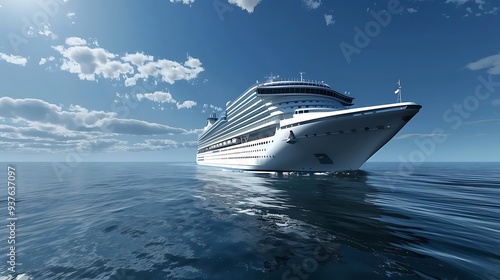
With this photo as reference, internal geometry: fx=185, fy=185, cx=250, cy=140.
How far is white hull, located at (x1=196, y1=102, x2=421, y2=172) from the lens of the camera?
22.1 metres

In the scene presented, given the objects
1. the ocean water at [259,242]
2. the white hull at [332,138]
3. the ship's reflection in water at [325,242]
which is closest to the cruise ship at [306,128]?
the white hull at [332,138]

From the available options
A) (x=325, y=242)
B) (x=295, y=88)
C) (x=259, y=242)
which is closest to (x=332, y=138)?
(x=295, y=88)

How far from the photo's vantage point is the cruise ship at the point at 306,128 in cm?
2286

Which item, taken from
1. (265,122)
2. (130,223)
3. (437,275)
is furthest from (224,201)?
(265,122)

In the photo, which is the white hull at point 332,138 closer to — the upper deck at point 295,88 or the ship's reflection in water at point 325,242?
the upper deck at point 295,88

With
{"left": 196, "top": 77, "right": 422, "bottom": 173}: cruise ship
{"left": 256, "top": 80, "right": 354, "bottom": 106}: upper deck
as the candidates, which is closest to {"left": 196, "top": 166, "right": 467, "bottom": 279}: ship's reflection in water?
{"left": 196, "top": 77, "right": 422, "bottom": 173}: cruise ship

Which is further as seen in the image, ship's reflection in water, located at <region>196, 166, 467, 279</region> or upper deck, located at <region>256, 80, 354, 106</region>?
upper deck, located at <region>256, 80, 354, 106</region>

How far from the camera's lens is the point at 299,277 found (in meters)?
4.77

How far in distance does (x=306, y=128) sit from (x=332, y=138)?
3.66 meters

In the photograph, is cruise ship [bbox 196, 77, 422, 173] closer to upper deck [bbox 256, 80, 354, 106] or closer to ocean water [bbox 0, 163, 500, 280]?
upper deck [bbox 256, 80, 354, 106]

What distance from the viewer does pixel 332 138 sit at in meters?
25.2

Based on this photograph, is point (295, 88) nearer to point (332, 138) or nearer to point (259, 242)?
point (332, 138)

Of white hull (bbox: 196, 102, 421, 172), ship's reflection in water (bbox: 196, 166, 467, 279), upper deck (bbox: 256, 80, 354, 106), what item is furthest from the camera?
upper deck (bbox: 256, 80, 354, 106)

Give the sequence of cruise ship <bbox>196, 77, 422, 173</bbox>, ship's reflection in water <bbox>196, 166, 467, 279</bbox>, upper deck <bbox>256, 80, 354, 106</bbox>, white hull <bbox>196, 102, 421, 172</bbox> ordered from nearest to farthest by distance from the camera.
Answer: ship's reflection in water <bbox>196, 166, 467, 279</bbox> < white hull <bbox>196, 102, 421, 172</bbox> < cruise ship <bbox>196, 77, 422, 173</bbox> < upper deck <bbox>256, 80, 354, 106</bbox>
